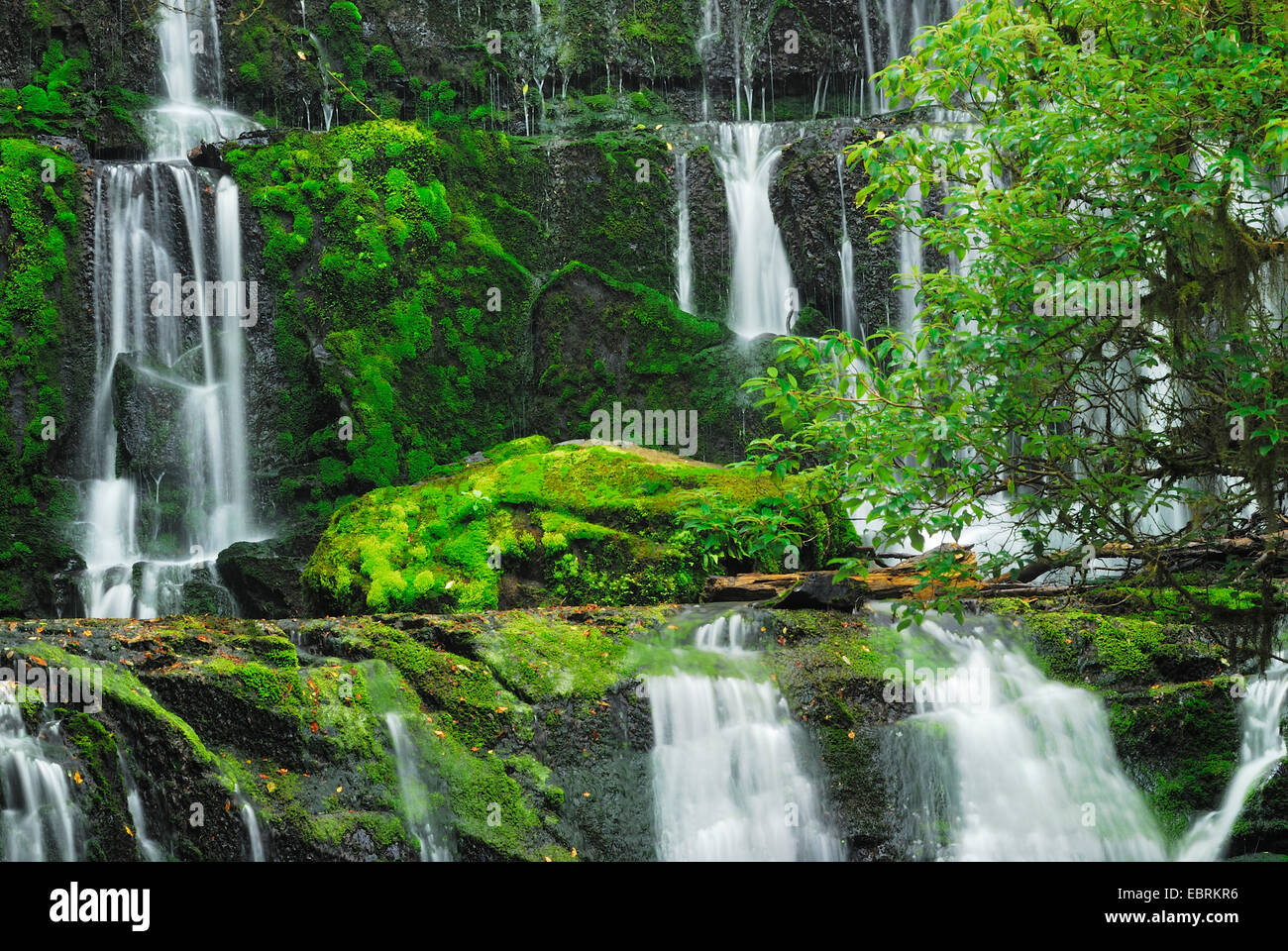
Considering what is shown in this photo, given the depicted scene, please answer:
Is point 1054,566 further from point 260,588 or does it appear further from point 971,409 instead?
point 260,588

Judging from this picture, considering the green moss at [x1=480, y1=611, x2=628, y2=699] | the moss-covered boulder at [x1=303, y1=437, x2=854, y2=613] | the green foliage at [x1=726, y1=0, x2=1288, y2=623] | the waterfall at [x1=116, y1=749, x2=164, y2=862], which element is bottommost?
the waterfall at [x1=116, y1=749, x2=164, y2=862]

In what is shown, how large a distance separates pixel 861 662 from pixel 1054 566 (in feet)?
5.88

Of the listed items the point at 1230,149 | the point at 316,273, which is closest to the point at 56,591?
the point at 316,273

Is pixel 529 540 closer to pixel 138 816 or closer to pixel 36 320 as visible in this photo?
pixel 138 816

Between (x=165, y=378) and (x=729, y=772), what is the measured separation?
10417 mm

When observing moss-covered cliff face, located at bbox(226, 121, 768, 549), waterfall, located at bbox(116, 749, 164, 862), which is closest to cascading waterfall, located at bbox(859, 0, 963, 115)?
moss-covered cliff face, located at bbox(226, 121, 768, 549)

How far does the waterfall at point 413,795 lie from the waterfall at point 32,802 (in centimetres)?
197

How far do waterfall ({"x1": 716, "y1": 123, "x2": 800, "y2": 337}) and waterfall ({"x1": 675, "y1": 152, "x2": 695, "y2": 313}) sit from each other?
2.09 feet

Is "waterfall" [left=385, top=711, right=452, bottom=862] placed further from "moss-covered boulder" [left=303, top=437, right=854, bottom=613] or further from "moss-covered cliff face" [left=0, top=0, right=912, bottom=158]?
"moss-covered cliff face" [left=0, top=0, right=912, bottom=158]

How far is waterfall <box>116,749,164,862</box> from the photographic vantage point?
21.5 feet

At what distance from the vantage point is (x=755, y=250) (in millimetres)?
18344

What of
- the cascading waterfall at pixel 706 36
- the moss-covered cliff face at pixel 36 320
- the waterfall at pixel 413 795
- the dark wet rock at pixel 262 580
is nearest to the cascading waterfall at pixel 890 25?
the cascading waterfall at pixel 706 36

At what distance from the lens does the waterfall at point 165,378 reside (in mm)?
14883

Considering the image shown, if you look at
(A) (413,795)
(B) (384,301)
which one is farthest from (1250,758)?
(B) (384,301)
